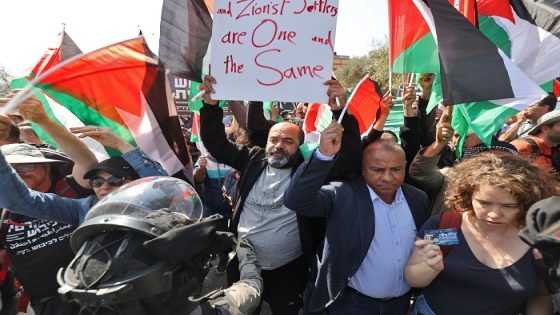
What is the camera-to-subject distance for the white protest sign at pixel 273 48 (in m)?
2.00

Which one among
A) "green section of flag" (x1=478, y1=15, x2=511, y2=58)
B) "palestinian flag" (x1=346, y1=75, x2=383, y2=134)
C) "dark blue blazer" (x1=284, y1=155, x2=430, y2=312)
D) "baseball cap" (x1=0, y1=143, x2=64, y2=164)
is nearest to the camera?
"dark blue blazer" (x1=284, y1=155, x2=430, y2=312)

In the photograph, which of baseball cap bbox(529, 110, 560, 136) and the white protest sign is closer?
the white protest sign

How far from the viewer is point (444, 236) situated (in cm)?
171

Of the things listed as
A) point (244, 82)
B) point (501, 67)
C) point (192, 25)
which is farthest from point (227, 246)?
point (501, 67)

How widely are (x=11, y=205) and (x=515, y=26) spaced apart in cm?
311

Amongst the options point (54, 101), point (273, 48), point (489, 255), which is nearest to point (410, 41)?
point (273, 48)

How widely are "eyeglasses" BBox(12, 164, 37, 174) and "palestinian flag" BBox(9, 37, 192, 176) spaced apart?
40cm

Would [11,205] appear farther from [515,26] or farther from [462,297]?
[515,26]

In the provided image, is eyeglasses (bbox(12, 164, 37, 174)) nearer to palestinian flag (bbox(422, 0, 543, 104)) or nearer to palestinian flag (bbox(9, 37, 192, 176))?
palestinian flag (bbox(9, 37, 192, 176))

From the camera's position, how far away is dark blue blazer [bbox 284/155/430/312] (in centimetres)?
184

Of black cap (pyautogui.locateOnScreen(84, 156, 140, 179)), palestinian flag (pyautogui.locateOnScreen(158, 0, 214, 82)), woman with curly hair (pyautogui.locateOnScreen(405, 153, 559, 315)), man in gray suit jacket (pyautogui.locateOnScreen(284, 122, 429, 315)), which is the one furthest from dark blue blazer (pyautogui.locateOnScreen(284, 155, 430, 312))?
palestinian flag (pyautogui.locateOnScreen(158, 0, 214, 82))

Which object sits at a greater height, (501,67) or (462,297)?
(501,67)

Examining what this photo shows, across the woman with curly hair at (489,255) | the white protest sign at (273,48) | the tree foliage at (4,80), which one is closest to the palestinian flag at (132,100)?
the white protest sign at (273,48)

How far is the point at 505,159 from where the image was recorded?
1782mm
